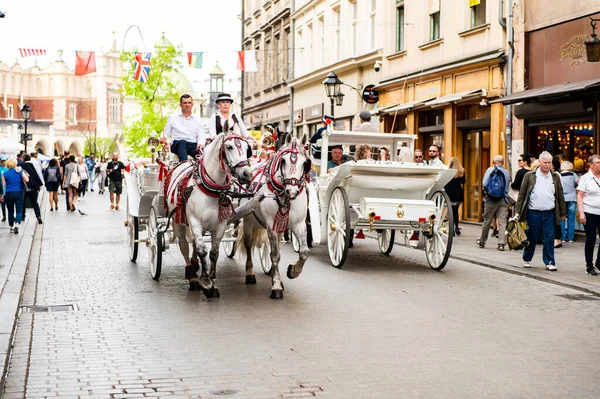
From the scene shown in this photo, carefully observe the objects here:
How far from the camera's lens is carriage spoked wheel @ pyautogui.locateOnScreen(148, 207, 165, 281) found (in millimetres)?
10930

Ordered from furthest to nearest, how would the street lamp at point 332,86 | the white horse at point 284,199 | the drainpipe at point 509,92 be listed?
the street lamp at point 332,86 → the drainpipe at point 509,92 → the white horse at point 284,199

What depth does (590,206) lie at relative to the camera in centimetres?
1245

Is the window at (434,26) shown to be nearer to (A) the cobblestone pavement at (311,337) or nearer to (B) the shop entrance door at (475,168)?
(B) the shop entrance door at (475,168)

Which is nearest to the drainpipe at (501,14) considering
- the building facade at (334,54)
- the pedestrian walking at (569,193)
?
the pedestrian walking at (569,193)

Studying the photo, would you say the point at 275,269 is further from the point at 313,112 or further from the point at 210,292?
the point at 313,112

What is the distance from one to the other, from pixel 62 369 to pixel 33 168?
1698 cm

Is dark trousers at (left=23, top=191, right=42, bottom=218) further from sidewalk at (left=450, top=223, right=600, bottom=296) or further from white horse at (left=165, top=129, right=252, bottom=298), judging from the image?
white horse at (left=165, top=129, right=252, bottom=298)

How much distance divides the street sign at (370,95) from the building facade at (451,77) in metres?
0.28

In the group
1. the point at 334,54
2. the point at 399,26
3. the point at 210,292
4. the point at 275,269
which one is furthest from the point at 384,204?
the point at 334,54

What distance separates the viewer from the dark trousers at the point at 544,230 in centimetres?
1284

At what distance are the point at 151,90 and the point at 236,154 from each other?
157ft

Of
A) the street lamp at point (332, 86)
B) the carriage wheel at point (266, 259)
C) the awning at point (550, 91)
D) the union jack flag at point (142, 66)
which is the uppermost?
the union jack flag at point (142, 66)

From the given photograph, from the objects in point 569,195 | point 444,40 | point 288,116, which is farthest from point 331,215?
point 288,116

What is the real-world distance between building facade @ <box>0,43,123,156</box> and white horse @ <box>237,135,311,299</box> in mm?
120345
